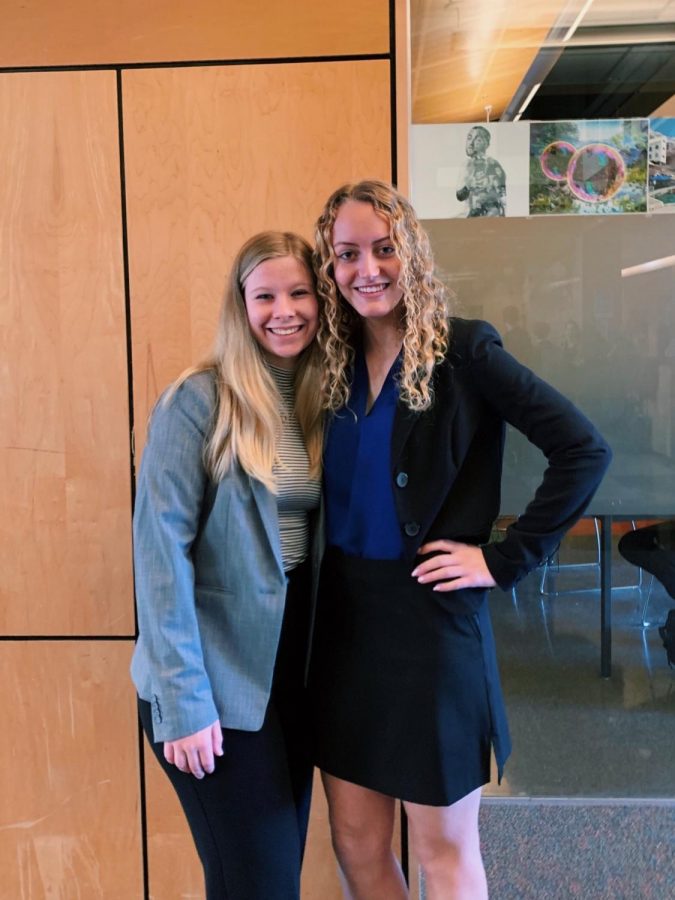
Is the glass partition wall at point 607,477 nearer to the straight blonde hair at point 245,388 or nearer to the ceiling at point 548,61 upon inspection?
the ceiling at point 548,61

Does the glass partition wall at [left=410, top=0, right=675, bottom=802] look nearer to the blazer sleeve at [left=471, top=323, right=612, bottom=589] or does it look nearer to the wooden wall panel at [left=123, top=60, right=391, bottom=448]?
the wooden wall panel at [left=123, top=60, right=391, bottom=448]

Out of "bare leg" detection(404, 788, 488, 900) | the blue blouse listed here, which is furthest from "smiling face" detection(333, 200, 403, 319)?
"bare leg" detection(404, 788, 488, 900)

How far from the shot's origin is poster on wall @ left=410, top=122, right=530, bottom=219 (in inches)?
84.2

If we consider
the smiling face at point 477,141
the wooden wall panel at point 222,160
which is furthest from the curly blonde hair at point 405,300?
the smiling face at point 477,141

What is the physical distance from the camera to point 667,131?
2125 mm

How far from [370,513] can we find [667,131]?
1.47m

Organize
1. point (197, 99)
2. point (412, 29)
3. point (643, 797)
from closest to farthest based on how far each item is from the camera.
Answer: point (197, 99), point (412, 29), point (643, 797)

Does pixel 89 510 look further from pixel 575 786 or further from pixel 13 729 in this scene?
pixel 575 786

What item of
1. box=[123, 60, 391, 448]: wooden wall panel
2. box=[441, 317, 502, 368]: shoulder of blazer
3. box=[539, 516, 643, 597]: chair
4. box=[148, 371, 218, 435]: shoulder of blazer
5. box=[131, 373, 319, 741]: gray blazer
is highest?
box=[123, 60, 391, 448]: wooden wall panel

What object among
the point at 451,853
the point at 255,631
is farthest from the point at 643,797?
the point at 255,631

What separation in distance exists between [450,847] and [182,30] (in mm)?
2049

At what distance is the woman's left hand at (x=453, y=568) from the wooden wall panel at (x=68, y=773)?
1044 mm

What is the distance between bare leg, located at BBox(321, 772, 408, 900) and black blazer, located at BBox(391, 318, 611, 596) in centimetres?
51

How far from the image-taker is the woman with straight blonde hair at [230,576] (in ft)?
4.59
